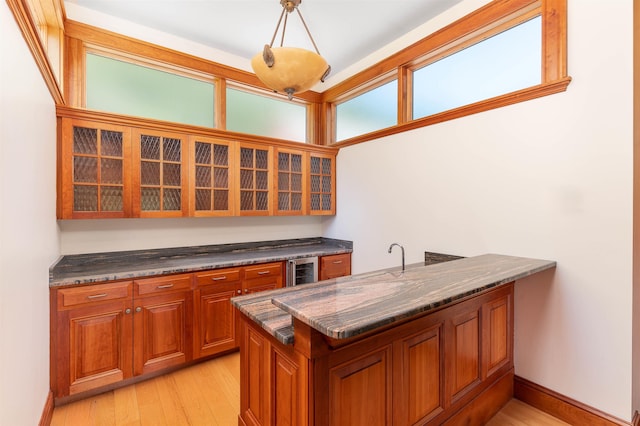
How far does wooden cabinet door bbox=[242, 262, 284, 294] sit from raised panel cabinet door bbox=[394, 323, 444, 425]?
1.78 meters

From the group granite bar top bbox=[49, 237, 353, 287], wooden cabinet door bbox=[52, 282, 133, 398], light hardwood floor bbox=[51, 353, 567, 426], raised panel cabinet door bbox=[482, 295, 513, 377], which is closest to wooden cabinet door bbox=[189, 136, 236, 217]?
granite bar top bbox=[49, 237, 353, 287]

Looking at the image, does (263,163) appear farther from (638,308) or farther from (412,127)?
(638,308)

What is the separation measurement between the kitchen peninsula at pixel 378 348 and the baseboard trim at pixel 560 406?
1.00 feet

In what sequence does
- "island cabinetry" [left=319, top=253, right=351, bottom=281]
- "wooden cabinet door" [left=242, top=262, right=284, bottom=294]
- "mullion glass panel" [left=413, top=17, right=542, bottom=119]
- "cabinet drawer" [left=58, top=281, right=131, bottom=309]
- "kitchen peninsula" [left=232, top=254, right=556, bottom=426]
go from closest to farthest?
"kitchen peninsula" [left=232, top=254, right=556, bottom=426], "cabinet drawer" [left=58, top=281, right=131, bottom=309], "mullion glass panel" [left=413, top=17, right=542, bottom=119], "wooden cabinet door" [left=242, top=262, right=284, bottom=294], "island cabinetry" [left=319, top=253, right=351, bottom=281]

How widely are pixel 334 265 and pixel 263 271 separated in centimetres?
95

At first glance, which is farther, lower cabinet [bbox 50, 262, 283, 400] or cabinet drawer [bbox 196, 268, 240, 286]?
cabinet drawer [bbox 196, 268, 240, 286]

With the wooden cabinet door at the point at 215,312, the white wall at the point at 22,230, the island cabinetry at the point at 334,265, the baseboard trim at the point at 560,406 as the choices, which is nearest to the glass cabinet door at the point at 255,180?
the wooden cabinet door at the point at 215,312

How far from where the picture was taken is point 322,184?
154 inches

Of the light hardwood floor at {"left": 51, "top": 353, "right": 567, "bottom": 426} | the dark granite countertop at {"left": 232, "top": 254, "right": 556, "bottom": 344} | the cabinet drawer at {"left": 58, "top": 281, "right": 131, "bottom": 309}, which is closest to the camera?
the dark granite countertop at {"left": 232, "top": 254, "right": 556, "bottom": 344}

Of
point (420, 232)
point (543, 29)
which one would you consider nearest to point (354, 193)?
point (420, 232)

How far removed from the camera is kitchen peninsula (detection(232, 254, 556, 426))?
1181 millimetres

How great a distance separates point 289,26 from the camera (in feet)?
9.38

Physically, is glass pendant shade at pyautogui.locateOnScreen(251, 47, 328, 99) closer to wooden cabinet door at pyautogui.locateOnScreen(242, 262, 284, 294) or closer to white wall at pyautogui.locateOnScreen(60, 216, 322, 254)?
wooden cabinet door at pyautogui.locateOnScreen(242, 262, 284, 294)

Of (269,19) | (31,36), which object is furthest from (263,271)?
(269,19)
